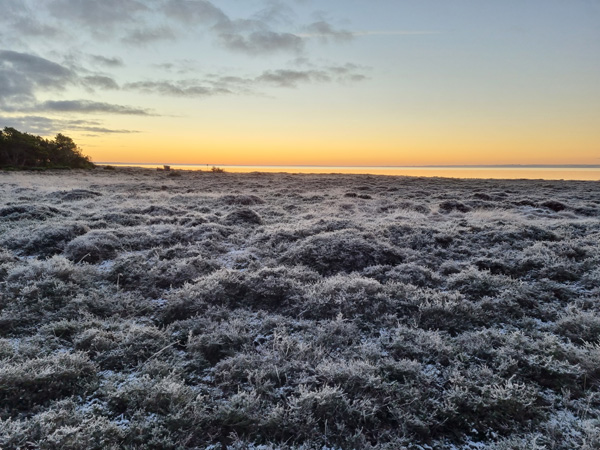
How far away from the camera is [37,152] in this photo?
66125 millimetres

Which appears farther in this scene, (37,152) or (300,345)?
(37,152)

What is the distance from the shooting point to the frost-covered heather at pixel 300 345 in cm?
359

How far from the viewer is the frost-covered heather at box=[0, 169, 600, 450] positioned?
359cm

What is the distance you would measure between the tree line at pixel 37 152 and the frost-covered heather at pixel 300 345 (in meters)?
70.7

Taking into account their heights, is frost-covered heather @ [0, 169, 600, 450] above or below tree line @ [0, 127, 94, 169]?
below

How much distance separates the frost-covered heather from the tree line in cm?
7073

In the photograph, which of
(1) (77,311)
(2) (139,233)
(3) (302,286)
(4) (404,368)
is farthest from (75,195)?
(4) (404,368)

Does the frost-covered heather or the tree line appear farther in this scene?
the tree line

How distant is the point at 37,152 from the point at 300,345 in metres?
83.8

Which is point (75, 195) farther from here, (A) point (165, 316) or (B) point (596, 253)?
(B) point (596, 253)

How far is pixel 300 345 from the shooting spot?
16.5 ft

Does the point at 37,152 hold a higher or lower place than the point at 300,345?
higher

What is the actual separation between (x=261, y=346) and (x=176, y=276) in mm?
3894

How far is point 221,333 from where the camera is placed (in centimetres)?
543
